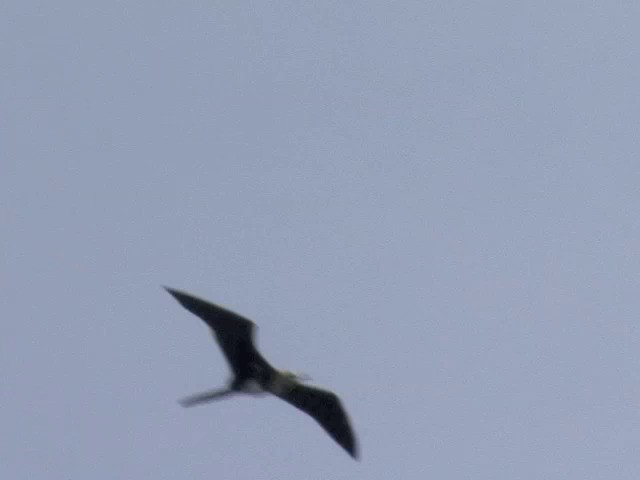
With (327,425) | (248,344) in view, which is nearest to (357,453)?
(327,425)

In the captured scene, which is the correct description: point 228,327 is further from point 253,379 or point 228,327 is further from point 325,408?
point 325,408

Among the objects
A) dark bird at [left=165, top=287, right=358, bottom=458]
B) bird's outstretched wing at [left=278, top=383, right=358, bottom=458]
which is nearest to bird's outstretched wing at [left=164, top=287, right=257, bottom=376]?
dark bird at [left=165, top=287, right=358, bottom=458]

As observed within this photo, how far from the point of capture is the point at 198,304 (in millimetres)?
21578

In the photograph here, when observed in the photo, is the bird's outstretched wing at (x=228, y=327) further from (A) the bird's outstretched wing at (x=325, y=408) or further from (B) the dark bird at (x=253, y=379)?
(A) the bird's outstretched wing at (x=325, y=408)

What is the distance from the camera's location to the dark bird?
21770 millimetres

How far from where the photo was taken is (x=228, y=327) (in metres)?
22.0

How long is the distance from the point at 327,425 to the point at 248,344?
1.85 meters

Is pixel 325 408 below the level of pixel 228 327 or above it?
below

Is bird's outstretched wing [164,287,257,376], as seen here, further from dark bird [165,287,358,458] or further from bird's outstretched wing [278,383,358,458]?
bird's outstretched wing [278,383,358,458]

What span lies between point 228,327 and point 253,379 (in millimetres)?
908

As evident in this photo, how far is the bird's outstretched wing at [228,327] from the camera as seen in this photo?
21.6m

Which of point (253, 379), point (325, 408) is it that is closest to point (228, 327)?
point (253, 379)

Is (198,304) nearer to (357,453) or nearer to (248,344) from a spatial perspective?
(248,344)

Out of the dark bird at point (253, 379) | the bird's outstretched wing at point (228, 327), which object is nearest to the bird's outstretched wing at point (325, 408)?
the dark bird at point (253, 379)
